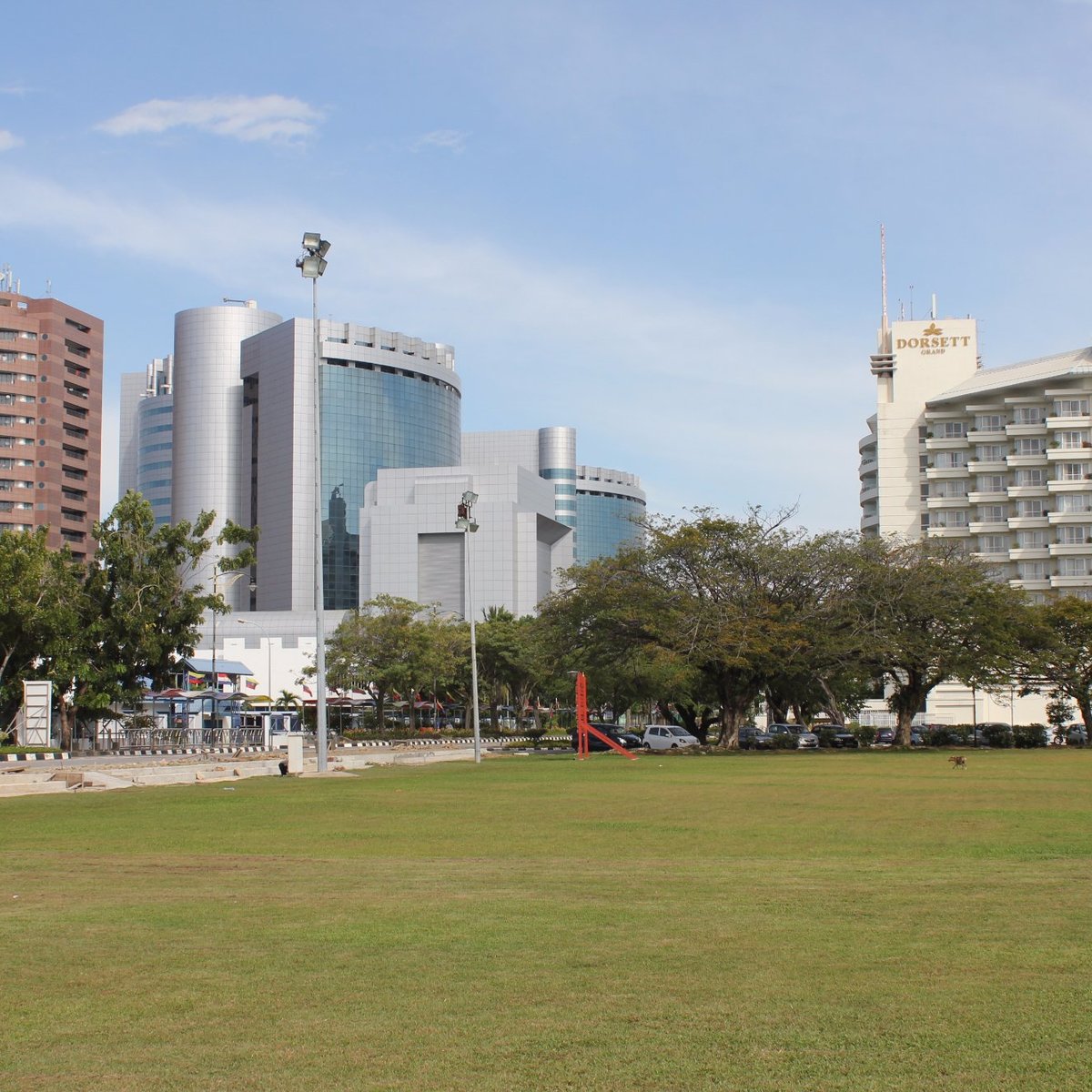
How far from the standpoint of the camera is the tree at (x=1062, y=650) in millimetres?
60562

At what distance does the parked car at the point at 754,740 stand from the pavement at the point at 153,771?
1635cm

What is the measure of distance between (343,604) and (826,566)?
374 feet

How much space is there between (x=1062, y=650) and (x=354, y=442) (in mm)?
120926

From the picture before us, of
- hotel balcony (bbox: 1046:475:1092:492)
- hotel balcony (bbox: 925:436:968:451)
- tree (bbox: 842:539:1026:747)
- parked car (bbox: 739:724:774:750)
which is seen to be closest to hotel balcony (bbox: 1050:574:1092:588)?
hotel balcony (bbox: 1046:475:1092:492)

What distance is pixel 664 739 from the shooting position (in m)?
60.6

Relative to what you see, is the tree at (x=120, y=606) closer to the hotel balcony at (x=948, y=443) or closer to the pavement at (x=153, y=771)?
the pavement at (x=153, y=771)

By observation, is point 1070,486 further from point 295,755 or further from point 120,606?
point 295,755

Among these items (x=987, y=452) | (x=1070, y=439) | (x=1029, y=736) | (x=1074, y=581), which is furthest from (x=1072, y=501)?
(x=1029, y=736)

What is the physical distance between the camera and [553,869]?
43.6 ft

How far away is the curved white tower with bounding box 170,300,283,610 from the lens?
178125mm

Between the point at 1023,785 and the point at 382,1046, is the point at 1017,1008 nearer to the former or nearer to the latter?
the point at 382,1046

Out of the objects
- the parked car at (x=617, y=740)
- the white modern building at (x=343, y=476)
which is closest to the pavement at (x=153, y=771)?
the parked car at (x=617, y=740)

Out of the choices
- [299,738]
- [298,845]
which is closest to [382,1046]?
[298,845]

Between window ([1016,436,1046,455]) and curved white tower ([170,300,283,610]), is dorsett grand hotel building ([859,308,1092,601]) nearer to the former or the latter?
window ([1016,436,1046,455])
